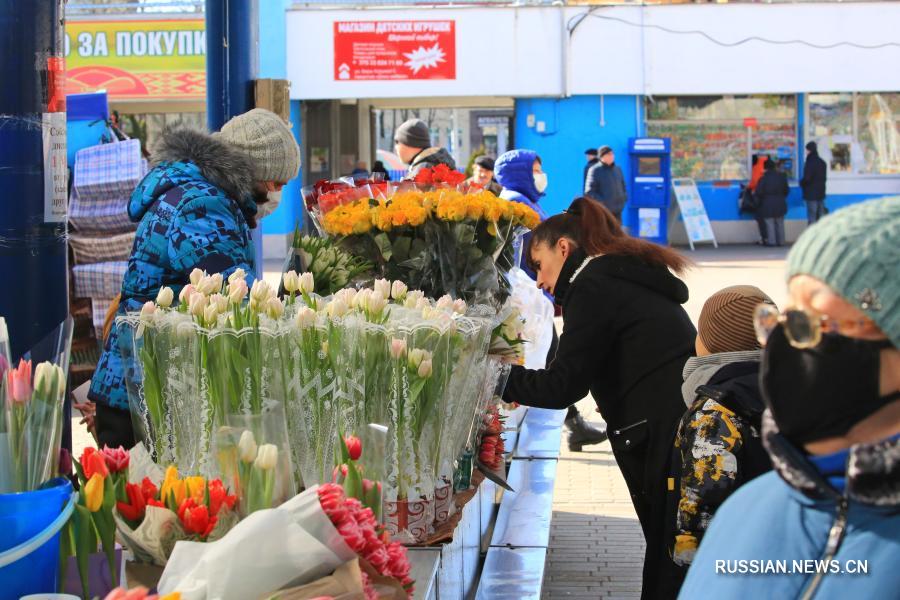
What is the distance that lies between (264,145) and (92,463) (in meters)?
2.12

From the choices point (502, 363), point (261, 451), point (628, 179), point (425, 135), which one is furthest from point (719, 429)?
point (628, 179)

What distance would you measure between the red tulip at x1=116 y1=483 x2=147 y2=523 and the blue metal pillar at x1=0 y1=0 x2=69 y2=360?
180 centimetres

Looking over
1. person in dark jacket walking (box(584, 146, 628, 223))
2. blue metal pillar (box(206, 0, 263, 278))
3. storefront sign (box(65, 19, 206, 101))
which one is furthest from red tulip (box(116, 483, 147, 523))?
storefront sign (box(65, 19, 206, 101))

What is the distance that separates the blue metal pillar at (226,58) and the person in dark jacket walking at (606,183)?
1191 cm

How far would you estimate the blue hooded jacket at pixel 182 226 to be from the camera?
11.7ft

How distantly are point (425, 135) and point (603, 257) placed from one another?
4272 mm

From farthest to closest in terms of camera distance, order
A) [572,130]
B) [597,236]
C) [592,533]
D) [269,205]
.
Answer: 1. [572,130]
2. [592,533]
3. [269,205]
4. [597,236]

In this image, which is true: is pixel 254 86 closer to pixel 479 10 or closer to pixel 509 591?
pixel 509 591

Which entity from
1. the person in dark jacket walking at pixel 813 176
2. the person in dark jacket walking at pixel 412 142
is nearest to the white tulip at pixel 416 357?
the person in dark jacket walking at pixel 412 142

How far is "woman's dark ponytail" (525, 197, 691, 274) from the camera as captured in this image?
376cm

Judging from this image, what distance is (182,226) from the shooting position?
3.57 meters

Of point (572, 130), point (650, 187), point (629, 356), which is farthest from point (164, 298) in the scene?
point (572, 130)

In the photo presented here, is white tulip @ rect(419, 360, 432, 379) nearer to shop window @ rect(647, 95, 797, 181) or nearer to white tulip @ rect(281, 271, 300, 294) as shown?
white tulip @ rect(281, 271, 300, 294)

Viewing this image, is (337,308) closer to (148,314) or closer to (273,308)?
(273,308)
